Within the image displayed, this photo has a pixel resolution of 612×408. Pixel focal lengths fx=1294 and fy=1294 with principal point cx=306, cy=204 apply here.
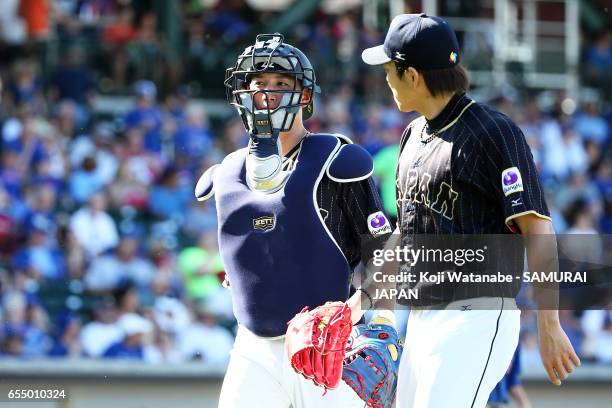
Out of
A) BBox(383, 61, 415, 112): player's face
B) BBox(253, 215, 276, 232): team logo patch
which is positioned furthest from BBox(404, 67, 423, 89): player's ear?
BBox(253, 215, 276, 232): team logo patch

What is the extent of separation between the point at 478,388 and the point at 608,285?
6.85 feet

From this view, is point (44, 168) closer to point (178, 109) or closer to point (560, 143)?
point (178, 109)

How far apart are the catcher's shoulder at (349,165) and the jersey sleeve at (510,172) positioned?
685mm

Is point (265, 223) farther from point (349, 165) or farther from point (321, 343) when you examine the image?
point (321, 343)

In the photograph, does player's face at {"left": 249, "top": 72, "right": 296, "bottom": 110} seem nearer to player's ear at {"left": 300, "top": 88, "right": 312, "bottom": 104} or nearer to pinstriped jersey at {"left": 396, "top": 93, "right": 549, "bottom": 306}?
player's ear at {"left": 300, "top": 88, "right": 312, "bottom": 104}

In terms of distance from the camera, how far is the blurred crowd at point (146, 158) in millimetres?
11859

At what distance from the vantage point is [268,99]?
17.5ft

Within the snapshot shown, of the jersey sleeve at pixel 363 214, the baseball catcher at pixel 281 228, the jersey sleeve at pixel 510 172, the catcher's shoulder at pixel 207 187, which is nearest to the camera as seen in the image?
the jersey sleeve at pixel 510 172

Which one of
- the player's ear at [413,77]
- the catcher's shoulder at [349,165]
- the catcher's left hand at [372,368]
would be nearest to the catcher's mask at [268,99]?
the catcher's shoulder at [349,165]

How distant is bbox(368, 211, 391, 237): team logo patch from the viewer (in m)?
5.29

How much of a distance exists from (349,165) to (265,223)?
42 cm

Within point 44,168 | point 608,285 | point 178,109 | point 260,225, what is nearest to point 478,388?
point 260,225

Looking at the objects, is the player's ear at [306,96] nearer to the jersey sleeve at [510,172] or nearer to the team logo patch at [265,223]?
the team logo patch at [265,223]

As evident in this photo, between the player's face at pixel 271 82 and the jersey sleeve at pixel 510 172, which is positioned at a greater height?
the player's face at pixel 271 82
